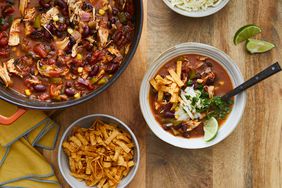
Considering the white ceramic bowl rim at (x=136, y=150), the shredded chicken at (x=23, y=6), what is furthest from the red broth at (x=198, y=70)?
the shredded chicken at (x=23, y=6)

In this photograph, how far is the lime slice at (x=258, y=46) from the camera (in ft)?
12.2

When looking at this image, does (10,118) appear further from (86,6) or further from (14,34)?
(86,6)

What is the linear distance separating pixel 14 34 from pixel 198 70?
122 cm

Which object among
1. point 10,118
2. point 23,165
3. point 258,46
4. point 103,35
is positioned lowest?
point 23,165

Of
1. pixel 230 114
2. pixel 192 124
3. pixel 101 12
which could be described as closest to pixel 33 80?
pixel 101 12

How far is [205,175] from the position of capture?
12.5ft

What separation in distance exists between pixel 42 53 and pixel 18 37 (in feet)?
0.66

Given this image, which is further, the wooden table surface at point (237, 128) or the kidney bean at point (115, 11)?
the wooden table surface at point (237, 128)

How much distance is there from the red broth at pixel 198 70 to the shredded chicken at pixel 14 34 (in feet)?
3.05

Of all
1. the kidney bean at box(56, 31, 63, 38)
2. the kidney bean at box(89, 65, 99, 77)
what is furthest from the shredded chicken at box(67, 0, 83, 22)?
the kidney bean at box(89, 65, 99, 77)

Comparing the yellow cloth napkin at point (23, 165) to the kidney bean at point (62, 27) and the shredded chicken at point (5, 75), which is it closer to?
the shredded chicken at point (5, 75)

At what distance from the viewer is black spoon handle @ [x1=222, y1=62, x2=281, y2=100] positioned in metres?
3.27

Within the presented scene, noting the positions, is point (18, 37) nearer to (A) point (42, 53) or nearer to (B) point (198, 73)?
(A) point (42, 53)

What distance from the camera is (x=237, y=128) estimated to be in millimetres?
3791
